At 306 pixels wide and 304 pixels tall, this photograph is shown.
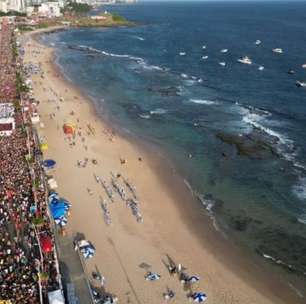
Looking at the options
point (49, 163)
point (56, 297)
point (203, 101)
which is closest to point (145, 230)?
point (56, 297)

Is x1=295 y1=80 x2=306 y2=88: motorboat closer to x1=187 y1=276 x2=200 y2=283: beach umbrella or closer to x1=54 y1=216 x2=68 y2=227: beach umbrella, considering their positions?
x1=54 y1=216 x2=68 y2=227: beach umbrella

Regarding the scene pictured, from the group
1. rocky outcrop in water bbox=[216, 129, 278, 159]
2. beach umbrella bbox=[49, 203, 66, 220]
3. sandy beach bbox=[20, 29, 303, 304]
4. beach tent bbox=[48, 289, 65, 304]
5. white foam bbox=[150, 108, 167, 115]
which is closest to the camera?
beach tent bbox=[48, 289, 65, 304]

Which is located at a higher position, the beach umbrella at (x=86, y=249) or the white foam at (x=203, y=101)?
the white foam at (x=203, y=101)

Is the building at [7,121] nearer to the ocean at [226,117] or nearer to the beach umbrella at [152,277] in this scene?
the ocean at [226,117]

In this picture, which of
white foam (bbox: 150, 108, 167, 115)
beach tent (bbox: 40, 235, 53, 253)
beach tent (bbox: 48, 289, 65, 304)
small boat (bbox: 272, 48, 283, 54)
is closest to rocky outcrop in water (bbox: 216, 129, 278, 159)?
white foam (bbox: 150, 108, 167, 115)

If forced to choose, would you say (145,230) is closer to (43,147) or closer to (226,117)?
(43,147)

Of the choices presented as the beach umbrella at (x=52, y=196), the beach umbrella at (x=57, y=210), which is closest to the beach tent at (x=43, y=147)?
the beach umbrella at (x=52, y=196)

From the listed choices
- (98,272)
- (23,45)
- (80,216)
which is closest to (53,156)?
(80,216)
